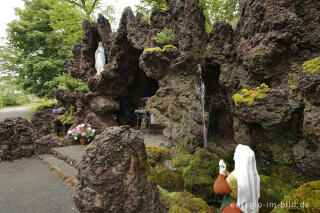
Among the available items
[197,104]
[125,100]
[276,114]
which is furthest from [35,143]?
[276,114]

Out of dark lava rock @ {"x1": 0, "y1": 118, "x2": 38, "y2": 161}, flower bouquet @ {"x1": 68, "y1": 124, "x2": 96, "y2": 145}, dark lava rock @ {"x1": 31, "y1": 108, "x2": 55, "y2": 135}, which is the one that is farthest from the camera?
dark lava rock @ {"x1": 31, "y1": 108, "x2": 55, "y2": 135}

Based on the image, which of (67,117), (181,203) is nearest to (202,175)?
(181,203)

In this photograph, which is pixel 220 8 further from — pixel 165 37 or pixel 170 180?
pixel 170 180

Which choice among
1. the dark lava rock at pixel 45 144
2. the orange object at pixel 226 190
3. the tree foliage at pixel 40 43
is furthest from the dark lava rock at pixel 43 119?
the orange object at pixel 226 190

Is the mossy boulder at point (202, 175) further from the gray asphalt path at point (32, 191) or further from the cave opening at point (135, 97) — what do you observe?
the cave opening at point (135, 97)

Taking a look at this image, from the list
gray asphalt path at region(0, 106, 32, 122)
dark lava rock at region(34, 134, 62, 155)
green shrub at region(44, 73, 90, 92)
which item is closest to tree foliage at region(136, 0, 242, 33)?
green shrub at region(44, 73, 90, 92)

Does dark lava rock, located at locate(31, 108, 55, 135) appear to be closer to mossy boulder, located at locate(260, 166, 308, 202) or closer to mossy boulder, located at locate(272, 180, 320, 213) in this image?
mossy boulder, located at locate(260, 166, 308, 202)

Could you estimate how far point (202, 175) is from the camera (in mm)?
4379

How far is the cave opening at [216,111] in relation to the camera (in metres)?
7.34

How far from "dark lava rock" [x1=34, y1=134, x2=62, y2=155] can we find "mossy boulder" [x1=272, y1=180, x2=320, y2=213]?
29.7 ft

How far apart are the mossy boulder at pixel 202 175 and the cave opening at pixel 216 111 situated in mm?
2805

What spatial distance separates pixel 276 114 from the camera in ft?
13.1

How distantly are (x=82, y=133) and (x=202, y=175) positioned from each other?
679 centimetres

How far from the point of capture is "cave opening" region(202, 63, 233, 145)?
734cm
